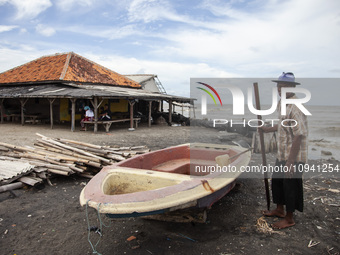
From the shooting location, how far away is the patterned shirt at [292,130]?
361 cm

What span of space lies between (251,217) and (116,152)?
12.5 ft

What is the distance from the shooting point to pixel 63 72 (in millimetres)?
18891

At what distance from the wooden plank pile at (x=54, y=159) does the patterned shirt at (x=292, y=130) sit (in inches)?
158

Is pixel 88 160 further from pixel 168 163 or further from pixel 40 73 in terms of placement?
pixel 40 73

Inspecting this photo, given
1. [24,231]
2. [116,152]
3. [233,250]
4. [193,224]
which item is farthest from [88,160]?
[233,250]

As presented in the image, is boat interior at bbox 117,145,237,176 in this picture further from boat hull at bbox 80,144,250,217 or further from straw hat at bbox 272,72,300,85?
straw hat at bbox 272,72,300,85

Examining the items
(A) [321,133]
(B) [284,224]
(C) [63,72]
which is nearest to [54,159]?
(B) [284,224]

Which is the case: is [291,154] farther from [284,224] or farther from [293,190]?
[284,224]

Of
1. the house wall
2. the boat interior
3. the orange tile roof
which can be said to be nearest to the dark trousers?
the boat interior

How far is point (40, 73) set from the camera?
20.4 meters

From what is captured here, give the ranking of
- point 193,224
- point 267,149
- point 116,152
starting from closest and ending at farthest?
point 193,224
point 116,152
point 267,149

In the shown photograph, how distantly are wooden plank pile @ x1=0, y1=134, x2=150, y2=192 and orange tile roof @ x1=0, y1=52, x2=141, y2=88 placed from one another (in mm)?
12154

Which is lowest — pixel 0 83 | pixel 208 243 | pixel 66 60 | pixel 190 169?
pixel 208 243

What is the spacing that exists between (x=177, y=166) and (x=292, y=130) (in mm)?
2693
